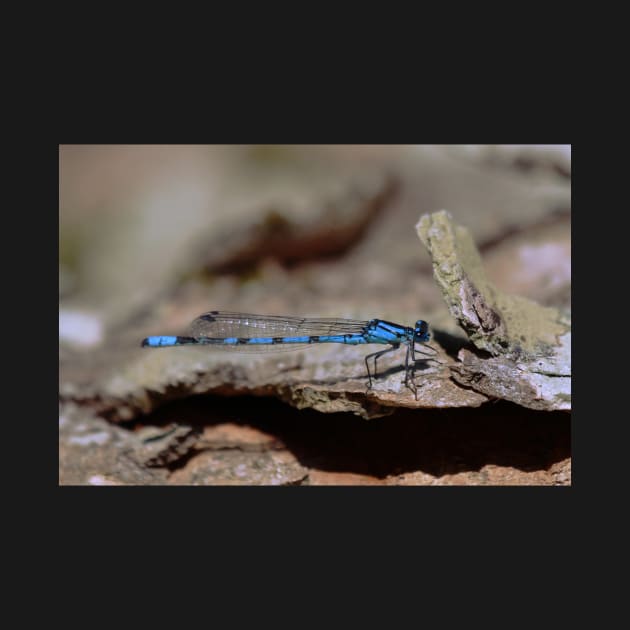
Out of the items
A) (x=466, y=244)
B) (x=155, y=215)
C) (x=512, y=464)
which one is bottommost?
(x=512, y=464)

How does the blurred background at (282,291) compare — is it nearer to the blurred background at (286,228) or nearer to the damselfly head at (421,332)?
the blurred background at (286,228)

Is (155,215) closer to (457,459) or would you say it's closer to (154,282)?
(154,282)

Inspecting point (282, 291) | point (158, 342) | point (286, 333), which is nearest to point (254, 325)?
point (286, 333)

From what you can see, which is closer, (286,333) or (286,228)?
(286,333)

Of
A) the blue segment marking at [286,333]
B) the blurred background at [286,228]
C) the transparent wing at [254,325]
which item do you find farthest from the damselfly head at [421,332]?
the transparent wing at [254,325]

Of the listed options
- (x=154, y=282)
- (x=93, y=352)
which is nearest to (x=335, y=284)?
(x=154, y=282)

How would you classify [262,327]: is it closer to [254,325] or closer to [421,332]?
[254,325]

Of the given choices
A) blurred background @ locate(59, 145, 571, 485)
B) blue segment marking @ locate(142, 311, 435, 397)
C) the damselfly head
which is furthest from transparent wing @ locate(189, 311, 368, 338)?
the damselfly head
